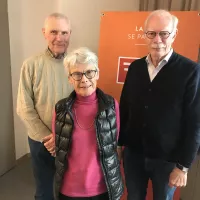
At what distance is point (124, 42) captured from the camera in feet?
5.98

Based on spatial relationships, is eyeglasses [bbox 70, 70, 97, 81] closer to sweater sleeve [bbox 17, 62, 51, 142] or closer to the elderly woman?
the elderly woman

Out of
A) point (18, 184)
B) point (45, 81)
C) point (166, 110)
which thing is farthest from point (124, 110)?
point (18, 184)

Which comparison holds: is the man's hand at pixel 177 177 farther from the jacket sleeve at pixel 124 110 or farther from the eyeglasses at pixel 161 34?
the eyeglasses at pixel 161 34

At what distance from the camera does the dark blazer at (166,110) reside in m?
1.20

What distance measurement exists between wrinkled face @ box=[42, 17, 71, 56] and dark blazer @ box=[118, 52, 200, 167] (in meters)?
0.52

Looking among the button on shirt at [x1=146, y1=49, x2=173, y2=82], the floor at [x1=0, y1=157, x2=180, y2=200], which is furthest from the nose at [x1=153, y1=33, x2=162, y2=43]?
the floor at [x1=0, y1=157, x2=180, y2=200]

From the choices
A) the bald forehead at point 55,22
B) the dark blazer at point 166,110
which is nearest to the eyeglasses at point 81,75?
the dark blazer at point 166,110

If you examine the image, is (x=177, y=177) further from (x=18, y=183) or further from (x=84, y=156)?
(x=18, y=183)

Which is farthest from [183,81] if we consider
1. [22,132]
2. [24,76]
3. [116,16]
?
→ [22,132]

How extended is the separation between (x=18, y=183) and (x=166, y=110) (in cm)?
191

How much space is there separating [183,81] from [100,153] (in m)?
0.56

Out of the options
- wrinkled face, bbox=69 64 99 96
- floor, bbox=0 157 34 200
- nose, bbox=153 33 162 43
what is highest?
nose, bbox=153 33 162 43

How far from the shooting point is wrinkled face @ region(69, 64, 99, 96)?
1.16 m

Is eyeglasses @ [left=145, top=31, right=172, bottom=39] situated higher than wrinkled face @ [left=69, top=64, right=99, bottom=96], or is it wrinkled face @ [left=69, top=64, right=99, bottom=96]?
eyeglasses @ [left=145, top=31, right=172, bottom=39]
